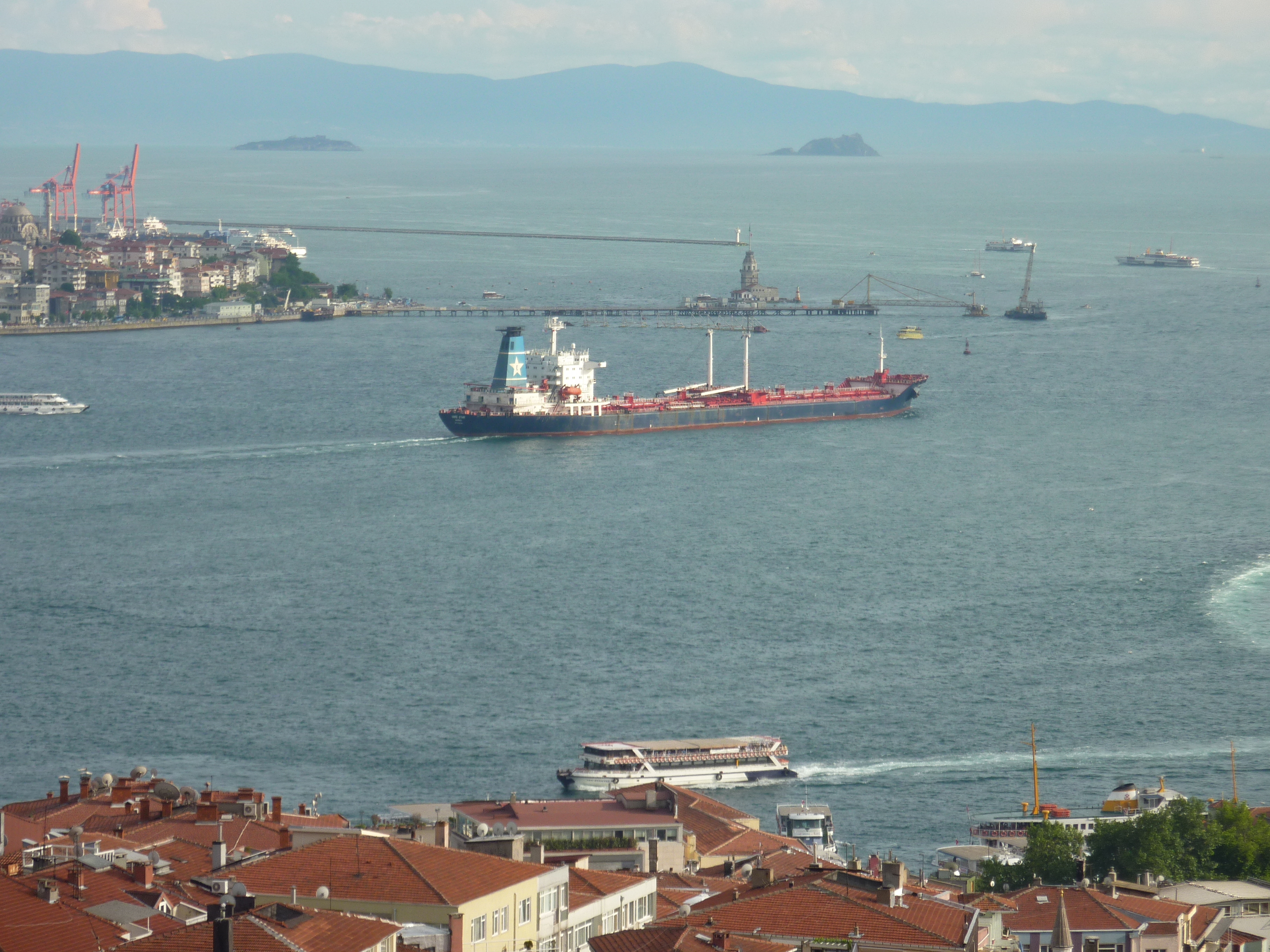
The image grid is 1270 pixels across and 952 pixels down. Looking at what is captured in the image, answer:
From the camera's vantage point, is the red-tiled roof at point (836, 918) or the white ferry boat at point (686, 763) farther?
the white ferry boat at point (686, 763)

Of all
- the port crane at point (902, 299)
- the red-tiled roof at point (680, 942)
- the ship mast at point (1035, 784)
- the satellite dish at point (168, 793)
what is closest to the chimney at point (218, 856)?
the red-tiled roof at point (680, 942)

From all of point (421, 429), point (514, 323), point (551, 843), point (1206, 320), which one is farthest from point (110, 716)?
point (1206, 320)

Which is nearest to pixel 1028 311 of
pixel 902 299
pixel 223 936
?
pixel 902 299

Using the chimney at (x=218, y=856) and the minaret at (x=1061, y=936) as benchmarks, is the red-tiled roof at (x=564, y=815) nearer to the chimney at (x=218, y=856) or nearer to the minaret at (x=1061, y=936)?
the chimney at (x=218, y=856)

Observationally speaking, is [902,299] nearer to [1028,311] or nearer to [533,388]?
[1028,311]

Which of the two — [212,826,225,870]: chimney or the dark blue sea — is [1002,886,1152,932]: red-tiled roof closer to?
[212,826,225,870]: chimney
